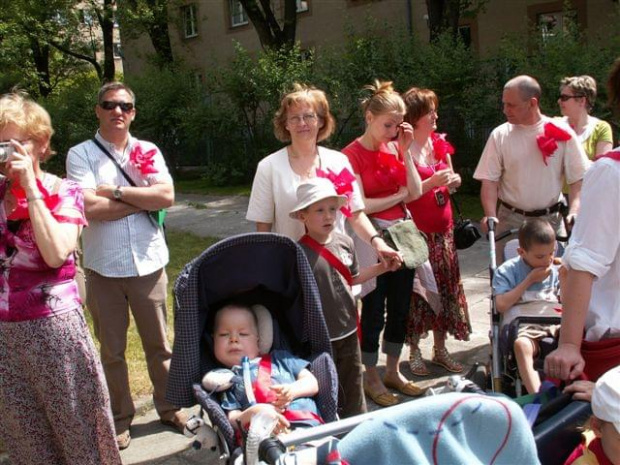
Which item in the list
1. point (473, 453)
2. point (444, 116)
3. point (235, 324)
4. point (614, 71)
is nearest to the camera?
point (473, 453)

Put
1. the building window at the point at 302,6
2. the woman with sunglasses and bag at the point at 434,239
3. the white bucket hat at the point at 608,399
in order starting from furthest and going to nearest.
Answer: the building window at the point at 302,6
the woman with sunglasses and bag at the point at 434,239
the white bucket hat at the point at 608,399

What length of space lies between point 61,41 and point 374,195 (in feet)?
79.5

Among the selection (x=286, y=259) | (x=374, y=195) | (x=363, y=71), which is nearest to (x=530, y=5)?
(x=363, y=71)

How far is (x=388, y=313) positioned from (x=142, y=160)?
2025mm

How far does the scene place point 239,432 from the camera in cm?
280

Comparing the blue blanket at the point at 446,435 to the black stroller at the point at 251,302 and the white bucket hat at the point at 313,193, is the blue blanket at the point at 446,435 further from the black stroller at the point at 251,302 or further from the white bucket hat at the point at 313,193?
the white bucket hat at the point at 313,193

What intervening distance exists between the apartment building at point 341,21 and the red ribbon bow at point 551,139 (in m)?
8.09

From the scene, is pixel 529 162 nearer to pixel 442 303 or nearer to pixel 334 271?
pixel 442 303

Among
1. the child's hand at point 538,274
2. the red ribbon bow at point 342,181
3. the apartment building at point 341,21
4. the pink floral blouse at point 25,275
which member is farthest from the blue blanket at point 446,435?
the apartment building at point 341,21

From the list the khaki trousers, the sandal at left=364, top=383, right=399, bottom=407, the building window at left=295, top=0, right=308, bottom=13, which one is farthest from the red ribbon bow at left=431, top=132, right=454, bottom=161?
the building window at left=295, top=0, right=308, bottom=13

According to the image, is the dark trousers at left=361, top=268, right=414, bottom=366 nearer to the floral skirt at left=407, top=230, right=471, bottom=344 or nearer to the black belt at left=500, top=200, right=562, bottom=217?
the floral skirt at left=407, top=230, right=471, bottom=344

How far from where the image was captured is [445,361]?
5.22 m

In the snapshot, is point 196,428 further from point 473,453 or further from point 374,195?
point 374,195

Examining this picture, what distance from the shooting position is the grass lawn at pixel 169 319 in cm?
508
